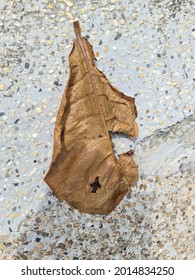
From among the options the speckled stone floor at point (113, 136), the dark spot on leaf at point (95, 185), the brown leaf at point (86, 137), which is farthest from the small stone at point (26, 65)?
the dark spot on leaf at point (95, 185)

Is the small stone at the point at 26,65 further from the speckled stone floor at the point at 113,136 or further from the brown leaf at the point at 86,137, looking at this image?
the brown leaf at the point at 86,137

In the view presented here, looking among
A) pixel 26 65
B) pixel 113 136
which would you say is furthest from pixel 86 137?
pixel 26 65

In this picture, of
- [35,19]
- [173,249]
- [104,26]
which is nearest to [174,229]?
[173,249]

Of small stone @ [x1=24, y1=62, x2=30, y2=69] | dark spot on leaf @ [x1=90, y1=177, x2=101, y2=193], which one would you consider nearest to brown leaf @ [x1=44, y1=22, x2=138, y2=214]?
dark spot on leaf @ [x1=90, y1=177, x2=101, y2=193]

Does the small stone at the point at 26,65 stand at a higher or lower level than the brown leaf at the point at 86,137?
higher

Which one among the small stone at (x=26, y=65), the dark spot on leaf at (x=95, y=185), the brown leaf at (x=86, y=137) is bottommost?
the dark spot on leaf at (x=95, y=185)

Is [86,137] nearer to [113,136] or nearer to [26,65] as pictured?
[113,136]
